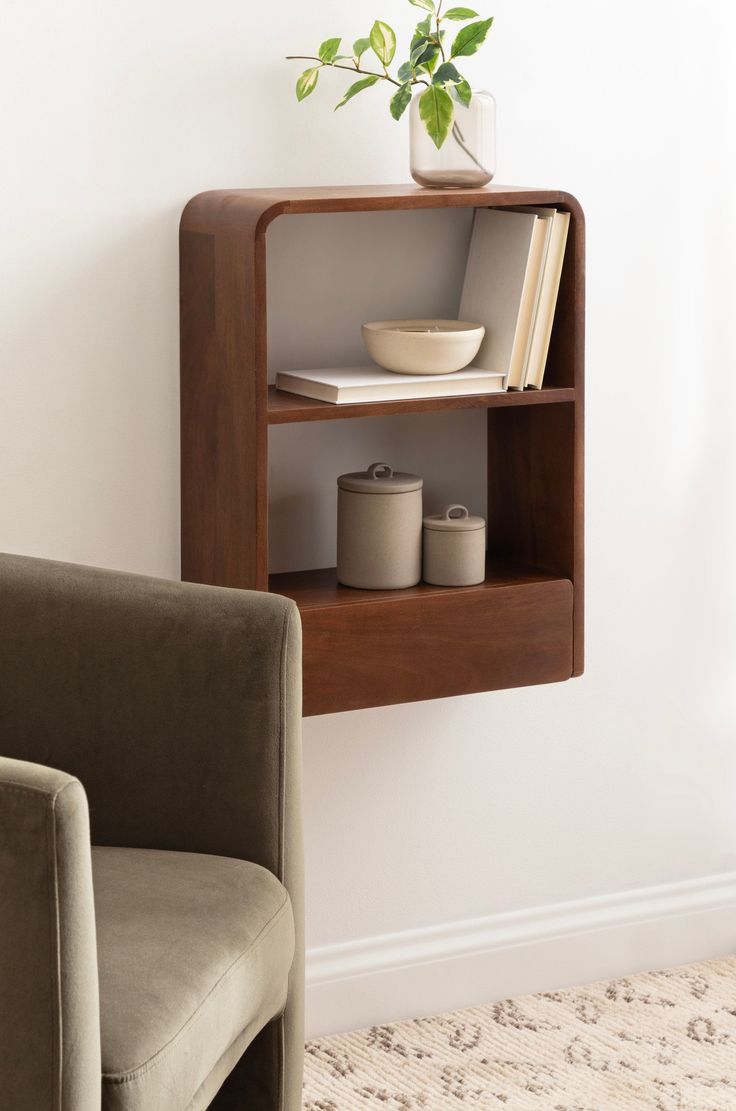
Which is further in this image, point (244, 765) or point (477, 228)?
point (477, 228)

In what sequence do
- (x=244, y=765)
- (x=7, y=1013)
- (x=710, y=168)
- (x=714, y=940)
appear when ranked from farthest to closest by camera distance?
(x=714, y=940)
(x=710, y=168)
(x=244, y=765)
(x=7, y=1013)

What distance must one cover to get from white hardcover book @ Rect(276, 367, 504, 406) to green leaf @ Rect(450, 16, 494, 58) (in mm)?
402

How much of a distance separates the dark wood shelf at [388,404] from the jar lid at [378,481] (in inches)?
4.4

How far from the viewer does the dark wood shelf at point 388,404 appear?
177 centimetres

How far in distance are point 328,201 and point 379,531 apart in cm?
43

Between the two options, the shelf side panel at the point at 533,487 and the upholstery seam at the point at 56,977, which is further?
the shelf side panel at the point at 533,487

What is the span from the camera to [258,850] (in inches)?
61.8

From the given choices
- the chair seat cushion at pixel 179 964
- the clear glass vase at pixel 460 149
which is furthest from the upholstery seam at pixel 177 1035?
the clear glass vase at pixel 460 149

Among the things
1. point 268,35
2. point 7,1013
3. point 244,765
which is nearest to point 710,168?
point 268,35

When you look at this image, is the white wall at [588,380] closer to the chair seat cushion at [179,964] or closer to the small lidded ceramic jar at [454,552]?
the small lidded ceramic jar at [454,552]

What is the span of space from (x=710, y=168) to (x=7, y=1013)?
5.50ft

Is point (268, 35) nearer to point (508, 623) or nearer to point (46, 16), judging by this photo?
point (46, 16)

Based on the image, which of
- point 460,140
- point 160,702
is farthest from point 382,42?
point 160,702

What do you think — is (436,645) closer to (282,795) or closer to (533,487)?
(533,487)
